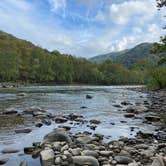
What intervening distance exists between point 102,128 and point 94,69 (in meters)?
159

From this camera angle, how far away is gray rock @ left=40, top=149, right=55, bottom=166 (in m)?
12.0

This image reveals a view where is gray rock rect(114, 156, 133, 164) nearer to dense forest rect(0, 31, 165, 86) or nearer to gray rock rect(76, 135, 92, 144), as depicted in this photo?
gray rock rect(76, 135, 92, 144)

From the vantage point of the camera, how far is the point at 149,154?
13.0 m

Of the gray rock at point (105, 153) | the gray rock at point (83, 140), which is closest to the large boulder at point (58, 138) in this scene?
the gray rock at point (83, 140)

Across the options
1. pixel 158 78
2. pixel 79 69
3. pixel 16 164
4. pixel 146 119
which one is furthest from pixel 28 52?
pixel 16 164

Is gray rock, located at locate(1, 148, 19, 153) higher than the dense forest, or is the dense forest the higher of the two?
the dense forest

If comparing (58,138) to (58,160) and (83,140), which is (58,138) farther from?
(58,160)

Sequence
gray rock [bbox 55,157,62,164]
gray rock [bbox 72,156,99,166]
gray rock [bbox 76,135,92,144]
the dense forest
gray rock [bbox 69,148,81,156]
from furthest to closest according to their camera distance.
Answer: the dense forest < gray rock [bbox 76,135,92,144] < gray rock [bbox 69,148,81,156] < gray rock [bbox 55,157,62,164] < gray rock [bbox 72,156,99,166]

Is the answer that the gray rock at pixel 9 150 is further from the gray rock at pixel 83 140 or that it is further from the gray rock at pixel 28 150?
the gray rock at pixel 83 140

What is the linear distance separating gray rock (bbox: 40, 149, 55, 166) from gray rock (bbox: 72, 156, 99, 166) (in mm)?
893

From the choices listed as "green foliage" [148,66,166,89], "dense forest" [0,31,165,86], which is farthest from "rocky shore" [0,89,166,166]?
"dense forest" [0,31,165,86]

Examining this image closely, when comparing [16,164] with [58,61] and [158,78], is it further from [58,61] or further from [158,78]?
[58,61]

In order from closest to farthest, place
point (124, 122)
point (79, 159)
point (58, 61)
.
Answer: point (79, 159), point (124, 122), point (58, 61)

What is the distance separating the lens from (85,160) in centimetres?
1188
